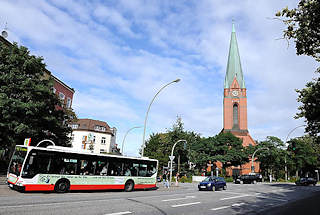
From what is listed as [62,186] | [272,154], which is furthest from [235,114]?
[62,186]

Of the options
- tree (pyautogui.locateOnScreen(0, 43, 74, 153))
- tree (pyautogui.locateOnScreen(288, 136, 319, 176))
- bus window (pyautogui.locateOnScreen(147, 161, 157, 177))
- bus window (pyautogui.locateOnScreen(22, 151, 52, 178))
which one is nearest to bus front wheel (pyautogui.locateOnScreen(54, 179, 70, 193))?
bus window (pyautogui.locateOnScreen(22, 151, 52, 178))

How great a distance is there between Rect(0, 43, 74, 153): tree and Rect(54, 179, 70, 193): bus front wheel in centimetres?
804

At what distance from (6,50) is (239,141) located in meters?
48.1

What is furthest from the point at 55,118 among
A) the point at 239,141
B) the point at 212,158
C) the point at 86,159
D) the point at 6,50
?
the point at 239,141

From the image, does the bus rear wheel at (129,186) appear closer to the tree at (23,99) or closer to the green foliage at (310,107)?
the tree at (23,99)

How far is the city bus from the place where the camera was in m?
13.7

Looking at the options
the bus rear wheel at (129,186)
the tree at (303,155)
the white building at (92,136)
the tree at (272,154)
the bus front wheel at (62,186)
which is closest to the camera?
the bus front wheel at (62,186)

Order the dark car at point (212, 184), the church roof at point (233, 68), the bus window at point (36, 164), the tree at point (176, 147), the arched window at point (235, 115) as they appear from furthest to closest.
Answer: the church roof at point (233, 68) < the arched window at point (235, 115) < the tree at point (176, 147) < the dark car at point (212, 184) < the bus window at point (36, 164)

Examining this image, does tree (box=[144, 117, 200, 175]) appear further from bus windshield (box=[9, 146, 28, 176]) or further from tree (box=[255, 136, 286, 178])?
bus windshield (box=[9, 146, 28, 176])

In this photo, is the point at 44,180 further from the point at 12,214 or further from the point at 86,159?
the point at 12,214

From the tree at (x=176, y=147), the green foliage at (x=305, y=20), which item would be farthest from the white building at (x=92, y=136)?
the green foliage at (x=305, y=20)

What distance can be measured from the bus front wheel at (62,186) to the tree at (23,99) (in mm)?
8037

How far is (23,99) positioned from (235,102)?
58.0 metres

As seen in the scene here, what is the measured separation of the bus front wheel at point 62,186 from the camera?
14641mm
